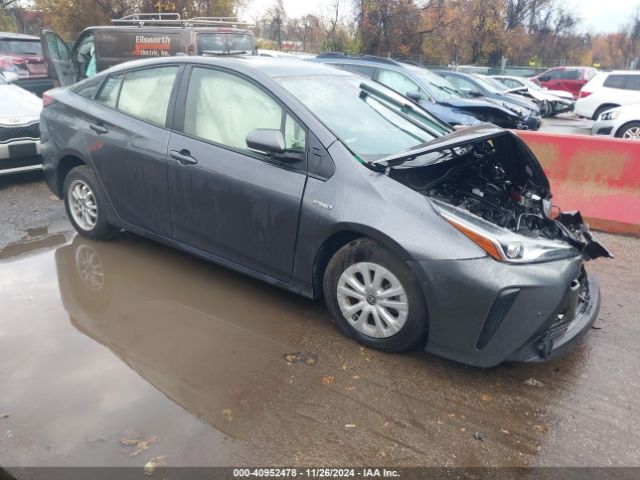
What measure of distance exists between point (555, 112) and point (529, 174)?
17285 mm

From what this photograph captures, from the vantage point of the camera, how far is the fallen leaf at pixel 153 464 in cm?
241

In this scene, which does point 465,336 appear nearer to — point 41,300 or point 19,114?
point 41,300

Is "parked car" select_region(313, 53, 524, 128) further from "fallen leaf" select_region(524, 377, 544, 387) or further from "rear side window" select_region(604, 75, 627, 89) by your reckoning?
"fallen leaf" select_region(524, 377, 544, 387)

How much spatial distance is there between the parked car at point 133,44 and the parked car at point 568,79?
62.6 ft

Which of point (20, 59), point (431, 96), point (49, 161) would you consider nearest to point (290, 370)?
point (49, 161)

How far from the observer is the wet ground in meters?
2.58

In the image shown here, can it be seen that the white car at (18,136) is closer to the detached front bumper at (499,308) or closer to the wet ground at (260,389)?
the wet ground at (260,389)

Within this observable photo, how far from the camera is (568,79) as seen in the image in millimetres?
24969

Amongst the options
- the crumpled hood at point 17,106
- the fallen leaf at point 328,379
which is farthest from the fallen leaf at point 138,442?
the crumpled hood at point 17,106

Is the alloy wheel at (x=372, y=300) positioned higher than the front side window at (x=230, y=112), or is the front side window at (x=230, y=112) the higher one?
the front side window at (x=230, y=112)

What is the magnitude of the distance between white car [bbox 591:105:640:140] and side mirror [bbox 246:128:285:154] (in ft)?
30.3

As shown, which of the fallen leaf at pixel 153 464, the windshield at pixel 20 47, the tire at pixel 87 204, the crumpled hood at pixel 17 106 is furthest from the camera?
the windshield at pixel 20 47

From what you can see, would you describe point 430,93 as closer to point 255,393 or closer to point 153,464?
point 255,393

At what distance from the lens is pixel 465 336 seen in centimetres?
296
